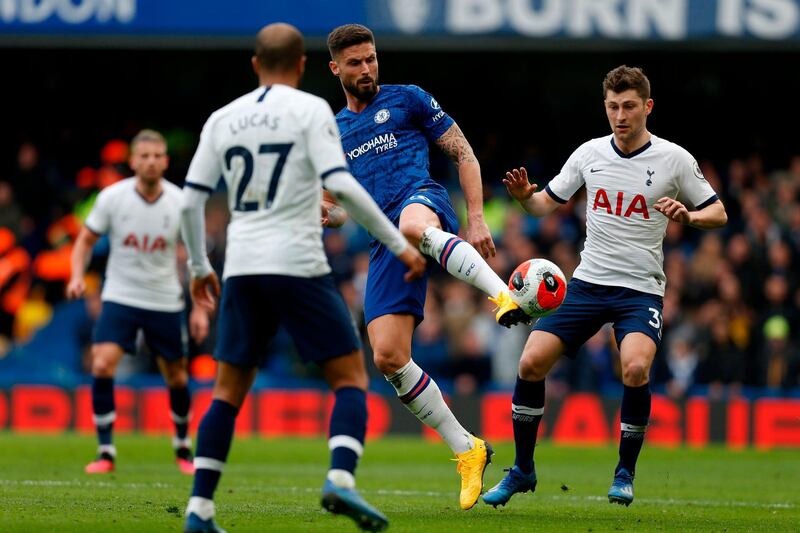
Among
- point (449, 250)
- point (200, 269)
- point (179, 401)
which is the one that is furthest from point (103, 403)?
point (200, 269)

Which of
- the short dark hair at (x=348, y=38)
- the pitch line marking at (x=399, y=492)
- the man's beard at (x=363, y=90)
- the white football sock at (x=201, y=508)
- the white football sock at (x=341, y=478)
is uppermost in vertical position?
the short dark hair at (x=348, y=38)

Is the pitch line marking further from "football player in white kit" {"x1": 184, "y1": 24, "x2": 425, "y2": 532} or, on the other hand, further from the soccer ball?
"football player in white kit" {"x1": 184, "y1": 24, "x2": 425, "y2": 532}

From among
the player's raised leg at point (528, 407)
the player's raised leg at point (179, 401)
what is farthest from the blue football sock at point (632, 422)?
the player's raised leg at point (179, 401)

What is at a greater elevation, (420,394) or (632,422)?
(420,394)

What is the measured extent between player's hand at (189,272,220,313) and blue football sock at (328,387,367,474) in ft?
2.70

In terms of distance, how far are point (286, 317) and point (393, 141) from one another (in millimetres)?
2439

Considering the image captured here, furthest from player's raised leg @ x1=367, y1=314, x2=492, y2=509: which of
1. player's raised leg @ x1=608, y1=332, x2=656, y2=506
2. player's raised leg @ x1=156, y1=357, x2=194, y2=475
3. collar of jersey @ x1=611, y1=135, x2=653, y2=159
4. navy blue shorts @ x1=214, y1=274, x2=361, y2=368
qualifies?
player's raised leg @ x1=156, y1=357, x2=194, y2=475

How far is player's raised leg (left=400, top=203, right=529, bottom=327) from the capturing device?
8039mm

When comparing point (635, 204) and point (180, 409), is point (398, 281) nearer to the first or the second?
point (635, 204)

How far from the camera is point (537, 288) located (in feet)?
25.6

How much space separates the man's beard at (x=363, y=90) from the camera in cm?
867

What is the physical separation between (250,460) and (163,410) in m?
5.01

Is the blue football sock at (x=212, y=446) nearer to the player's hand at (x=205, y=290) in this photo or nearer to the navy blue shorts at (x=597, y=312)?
the player's hand at (x=205, y=290)

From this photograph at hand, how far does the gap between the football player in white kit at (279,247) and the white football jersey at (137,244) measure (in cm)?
573
